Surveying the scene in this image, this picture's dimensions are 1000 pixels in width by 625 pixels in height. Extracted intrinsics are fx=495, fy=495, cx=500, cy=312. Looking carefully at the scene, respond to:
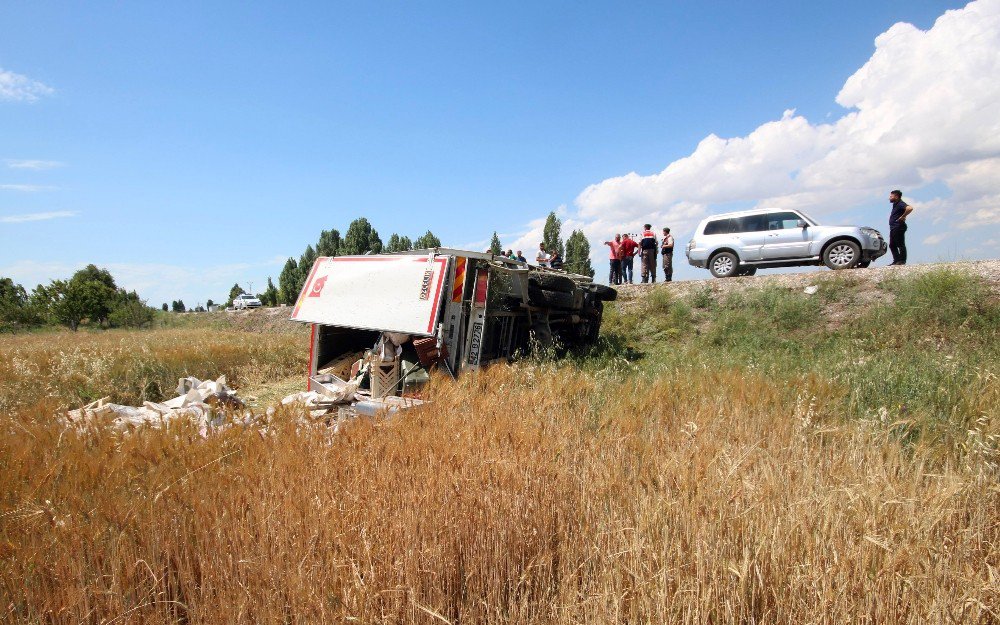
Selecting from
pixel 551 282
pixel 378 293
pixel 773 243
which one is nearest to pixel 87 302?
pixel 378 293

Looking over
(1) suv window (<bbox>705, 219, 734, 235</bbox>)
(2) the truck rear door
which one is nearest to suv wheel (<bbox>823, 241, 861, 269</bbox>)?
(1) suv window (<bbox>705, 219, 734, 235</bbox>)

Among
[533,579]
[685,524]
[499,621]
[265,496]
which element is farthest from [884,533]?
[265,496]

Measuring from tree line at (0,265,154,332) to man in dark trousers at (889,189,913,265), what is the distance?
1528 inches

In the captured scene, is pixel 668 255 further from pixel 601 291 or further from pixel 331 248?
pixel 331 248

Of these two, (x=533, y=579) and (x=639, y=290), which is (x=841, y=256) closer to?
(x=639, y=290)

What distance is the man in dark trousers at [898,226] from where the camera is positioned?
1180cm

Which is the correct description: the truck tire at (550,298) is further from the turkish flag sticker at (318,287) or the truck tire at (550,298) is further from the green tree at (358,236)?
the green tree at (358,236)

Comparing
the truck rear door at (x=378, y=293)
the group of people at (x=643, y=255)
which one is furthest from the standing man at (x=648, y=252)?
the truck rear door at (x=378, y=293)

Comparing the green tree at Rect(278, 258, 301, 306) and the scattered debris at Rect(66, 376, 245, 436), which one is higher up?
the green tree at Rect(278, 258, 301, 306)

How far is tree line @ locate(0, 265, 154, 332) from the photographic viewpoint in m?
31.1

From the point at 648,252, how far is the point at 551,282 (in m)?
8.99

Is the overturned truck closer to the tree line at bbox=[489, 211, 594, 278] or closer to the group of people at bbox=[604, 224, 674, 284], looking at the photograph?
the group of people at bbox=[604, 224, 674, 284]

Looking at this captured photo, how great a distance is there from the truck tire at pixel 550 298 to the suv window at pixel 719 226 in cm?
808

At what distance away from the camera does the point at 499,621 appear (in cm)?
181
